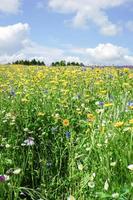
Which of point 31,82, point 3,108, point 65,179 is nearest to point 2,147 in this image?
point 65,179

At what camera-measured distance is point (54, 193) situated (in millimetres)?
4078

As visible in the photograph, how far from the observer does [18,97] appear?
20.6 feet

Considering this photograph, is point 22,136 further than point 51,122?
No

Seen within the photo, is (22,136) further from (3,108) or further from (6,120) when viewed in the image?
(3,108)

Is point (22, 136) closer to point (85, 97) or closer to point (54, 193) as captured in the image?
point (54, 193)

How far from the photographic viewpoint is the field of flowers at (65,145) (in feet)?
11.3

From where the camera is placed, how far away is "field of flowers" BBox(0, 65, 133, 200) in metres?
3.44

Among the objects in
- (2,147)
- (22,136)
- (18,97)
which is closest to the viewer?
(2,147)

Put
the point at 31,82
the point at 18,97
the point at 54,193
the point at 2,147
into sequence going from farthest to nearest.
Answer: the point at 31,82 → the point at 18,97 → the point at 2,147 → the point at 54,193

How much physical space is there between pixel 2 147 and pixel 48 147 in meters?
0.67

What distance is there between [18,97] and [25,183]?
2.14 m

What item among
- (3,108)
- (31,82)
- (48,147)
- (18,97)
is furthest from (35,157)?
(31,82)

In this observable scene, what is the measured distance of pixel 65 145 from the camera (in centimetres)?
449

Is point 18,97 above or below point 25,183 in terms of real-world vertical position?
above
